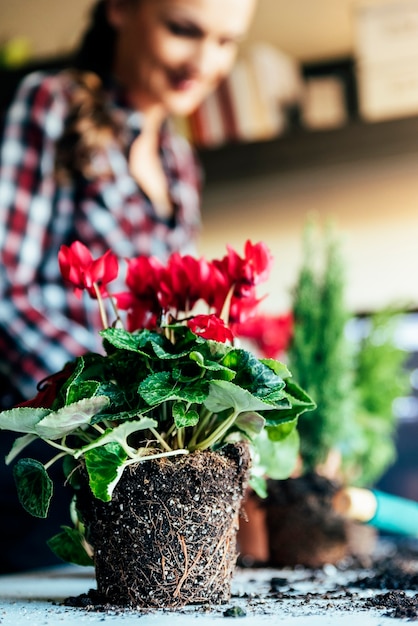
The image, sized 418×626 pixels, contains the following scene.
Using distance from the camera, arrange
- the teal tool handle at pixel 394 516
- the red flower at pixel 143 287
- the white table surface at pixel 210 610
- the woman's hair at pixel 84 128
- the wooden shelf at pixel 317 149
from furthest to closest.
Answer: the wooden shelf at pixel 317 149
the woman's hair at pixel 84 128
the teal tool handle at pixel 394 516
the red flower at pixel 143 287
the white table surface at pixel 210 610

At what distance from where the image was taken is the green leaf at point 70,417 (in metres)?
0.56

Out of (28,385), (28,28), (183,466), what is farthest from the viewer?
(28,28)

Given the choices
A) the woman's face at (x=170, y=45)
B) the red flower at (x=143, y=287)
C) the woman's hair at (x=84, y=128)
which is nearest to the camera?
the red flower at (x=143, y=287)

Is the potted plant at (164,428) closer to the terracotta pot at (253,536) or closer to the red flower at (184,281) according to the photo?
the red flower at (184,281)

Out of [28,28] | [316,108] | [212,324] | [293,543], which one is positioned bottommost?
[293,543]

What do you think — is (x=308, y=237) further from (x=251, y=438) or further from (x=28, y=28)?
(x=28, y=28)

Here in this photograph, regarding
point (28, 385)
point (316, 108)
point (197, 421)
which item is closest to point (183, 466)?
point (197, 421)

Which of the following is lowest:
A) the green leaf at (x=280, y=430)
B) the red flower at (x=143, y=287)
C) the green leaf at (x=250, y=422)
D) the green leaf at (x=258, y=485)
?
the green leaf at (x=258, y=485)

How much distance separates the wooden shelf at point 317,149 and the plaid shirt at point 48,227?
362 millimetres

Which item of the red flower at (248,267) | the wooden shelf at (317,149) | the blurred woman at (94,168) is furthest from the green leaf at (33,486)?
the wooden shelf at (317,149)

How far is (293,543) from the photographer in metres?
1.04

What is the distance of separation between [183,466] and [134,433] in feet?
0.19

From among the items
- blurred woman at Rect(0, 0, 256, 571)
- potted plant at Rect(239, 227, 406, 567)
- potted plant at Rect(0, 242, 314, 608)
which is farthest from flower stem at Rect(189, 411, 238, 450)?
blurred woman at Rect(0, 0, 256, 571)

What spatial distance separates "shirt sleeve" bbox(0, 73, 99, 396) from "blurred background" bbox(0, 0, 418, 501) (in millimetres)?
565
